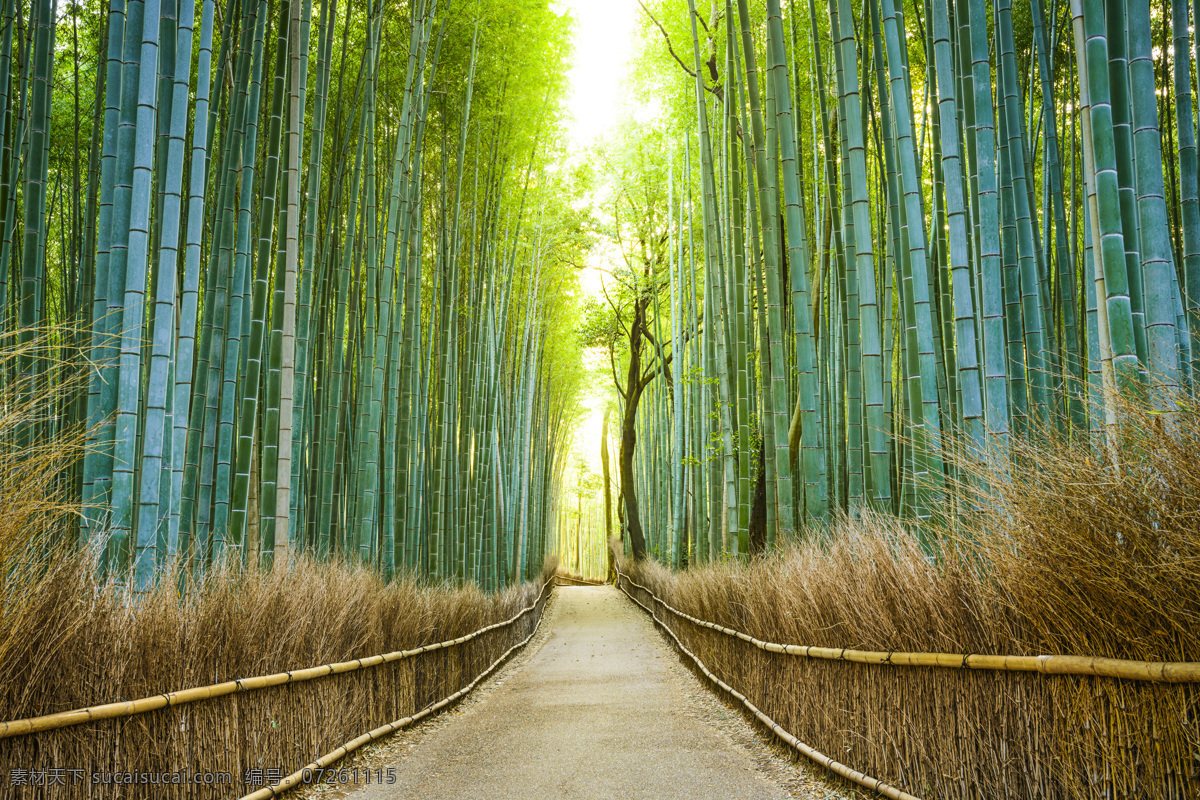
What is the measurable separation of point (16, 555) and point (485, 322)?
6432mm

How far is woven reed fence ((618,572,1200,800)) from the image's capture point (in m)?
1.45

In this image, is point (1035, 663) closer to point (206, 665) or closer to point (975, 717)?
point (975, 717)

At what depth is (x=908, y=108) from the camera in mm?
3240

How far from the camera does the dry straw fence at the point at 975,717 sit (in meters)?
1.45

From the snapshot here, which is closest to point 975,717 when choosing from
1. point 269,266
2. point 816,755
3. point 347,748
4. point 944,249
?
point 816,755

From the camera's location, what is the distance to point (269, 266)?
346 centimetres

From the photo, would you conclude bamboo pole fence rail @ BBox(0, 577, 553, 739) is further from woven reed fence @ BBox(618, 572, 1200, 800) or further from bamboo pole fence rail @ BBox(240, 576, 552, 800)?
woven reed fence @ BBox(618, 572, 1200, 800)

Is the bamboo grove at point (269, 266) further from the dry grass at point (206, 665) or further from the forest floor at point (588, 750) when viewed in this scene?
the forest floor at point (588, 750)

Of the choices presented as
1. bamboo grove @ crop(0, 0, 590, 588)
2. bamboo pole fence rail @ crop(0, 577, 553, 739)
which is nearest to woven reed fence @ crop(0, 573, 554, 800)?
bamboo pole fence rail @ crop(0, 577, 553, 739)

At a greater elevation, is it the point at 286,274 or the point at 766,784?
the point at 286,274

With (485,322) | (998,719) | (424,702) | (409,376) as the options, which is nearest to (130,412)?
(424,702)

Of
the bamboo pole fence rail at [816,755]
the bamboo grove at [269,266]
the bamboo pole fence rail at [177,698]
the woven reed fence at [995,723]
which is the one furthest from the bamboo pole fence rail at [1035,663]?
the bamboo grove at [269,266]

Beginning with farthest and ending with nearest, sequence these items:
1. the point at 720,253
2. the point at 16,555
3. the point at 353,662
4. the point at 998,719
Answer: the point at 720,253
the point at 353,662
the point at 998,719
the point at 16,555

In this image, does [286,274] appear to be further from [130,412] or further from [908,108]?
[908,108]
